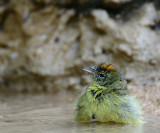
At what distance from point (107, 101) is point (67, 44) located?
4022 millimetres

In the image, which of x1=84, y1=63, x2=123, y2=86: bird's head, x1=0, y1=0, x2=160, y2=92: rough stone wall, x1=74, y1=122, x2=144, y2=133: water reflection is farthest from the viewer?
x1=0, y1=0, x2=160, y2=92: rough stone wall

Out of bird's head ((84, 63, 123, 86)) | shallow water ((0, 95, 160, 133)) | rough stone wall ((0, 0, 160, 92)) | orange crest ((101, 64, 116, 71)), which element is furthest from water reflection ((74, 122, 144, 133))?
rough stone wall ((0, 0, 160, 92))

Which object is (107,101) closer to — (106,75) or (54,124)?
(106,75)

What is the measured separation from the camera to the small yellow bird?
3625 millimetres

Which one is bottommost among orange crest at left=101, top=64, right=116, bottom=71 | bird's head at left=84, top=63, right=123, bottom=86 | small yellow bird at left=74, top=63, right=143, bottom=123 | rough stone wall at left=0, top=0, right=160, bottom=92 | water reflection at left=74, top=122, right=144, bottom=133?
water reflection at left=74, top=122, right=144, bottom=133

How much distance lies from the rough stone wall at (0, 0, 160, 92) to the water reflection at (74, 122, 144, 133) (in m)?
2.82

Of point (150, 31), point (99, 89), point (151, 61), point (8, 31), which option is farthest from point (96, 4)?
point (99, 89)

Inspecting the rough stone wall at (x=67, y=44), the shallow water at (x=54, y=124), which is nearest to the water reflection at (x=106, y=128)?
the shallow water at (x=54, y=124)

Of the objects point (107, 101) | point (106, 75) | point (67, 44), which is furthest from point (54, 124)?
point (67, 44)

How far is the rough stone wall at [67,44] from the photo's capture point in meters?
6.56

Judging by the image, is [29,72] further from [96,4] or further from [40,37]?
[96,4]

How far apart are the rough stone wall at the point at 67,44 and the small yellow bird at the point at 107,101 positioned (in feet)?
7.83

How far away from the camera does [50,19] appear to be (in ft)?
25.6

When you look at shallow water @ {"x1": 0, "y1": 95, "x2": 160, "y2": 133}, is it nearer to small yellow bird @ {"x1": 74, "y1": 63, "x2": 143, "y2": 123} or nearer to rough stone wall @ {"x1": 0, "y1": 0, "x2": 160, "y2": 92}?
small yellow bird @ {"x1": 74, "y1": 63, "x2": 143, "y2": 123}
